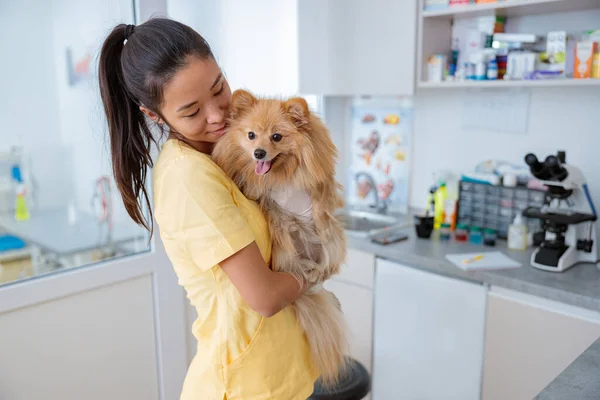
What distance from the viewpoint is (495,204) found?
2.49 m

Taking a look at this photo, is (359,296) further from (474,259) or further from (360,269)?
(474,259)

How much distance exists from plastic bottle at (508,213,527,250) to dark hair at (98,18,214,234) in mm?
1713

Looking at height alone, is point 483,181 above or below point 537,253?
above

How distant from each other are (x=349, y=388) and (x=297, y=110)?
Result: 965mm

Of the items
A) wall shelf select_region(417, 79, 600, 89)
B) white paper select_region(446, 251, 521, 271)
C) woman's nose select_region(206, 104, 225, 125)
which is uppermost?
wall shelf select_region(417, 79, 600, 89)

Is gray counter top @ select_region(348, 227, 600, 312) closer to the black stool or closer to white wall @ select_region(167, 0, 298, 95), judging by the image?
the black stool

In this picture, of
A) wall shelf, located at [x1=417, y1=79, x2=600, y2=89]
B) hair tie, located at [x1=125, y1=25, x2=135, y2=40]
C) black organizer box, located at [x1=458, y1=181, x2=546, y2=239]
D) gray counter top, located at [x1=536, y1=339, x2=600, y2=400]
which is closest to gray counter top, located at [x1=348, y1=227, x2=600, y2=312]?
black organizer box, located at [x1=458, y1=181, x2=546, y2=239]

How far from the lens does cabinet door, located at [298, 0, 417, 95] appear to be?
2.45 metres

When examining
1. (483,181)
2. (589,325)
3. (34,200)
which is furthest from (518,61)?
(34,200)

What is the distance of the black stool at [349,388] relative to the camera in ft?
5.39

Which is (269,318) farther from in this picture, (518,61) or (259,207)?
(518,61)

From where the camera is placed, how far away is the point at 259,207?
1.26 metres

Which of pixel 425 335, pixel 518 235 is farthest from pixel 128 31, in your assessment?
pixel 518 235

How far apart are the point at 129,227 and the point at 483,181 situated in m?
1.74
